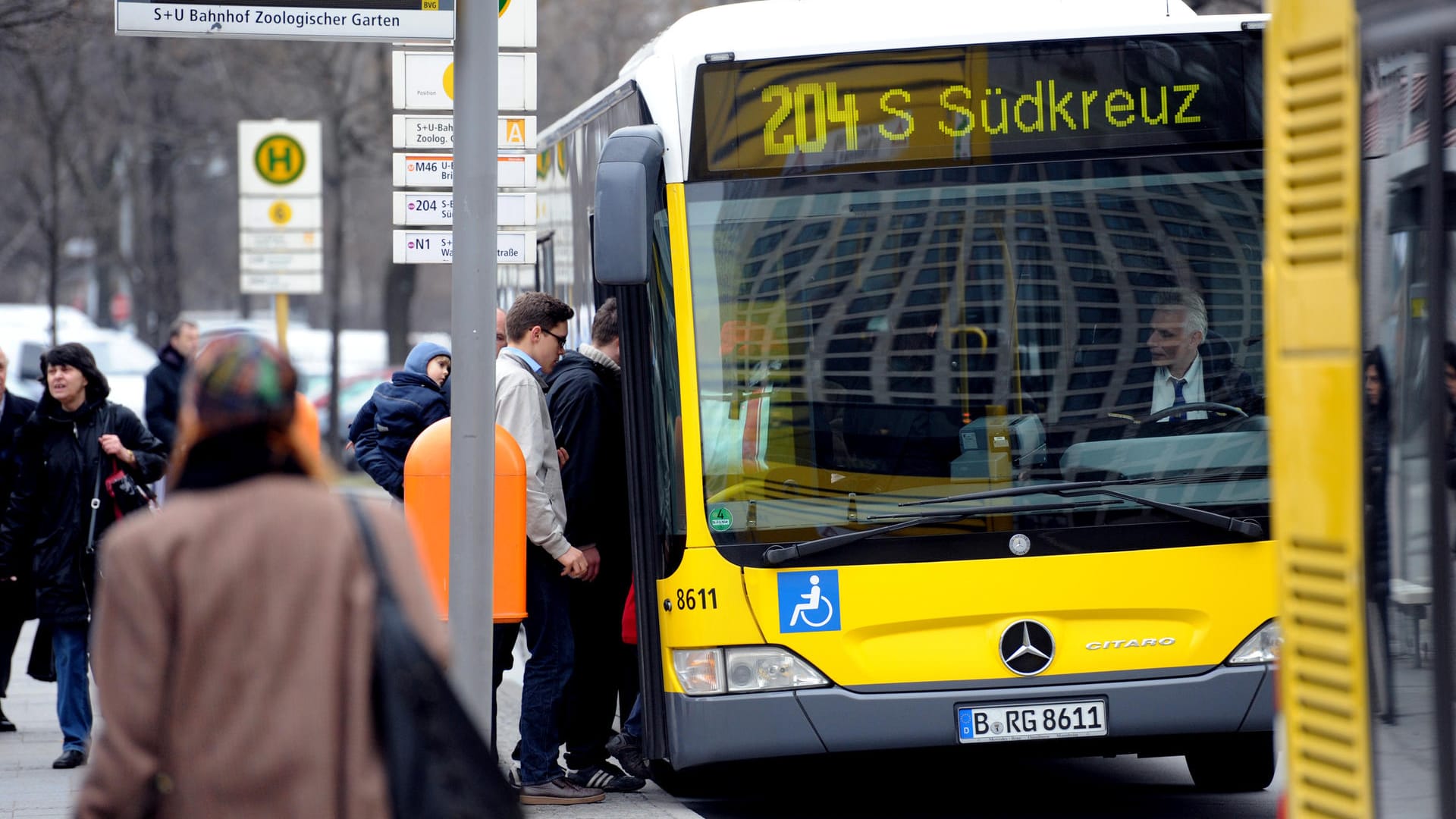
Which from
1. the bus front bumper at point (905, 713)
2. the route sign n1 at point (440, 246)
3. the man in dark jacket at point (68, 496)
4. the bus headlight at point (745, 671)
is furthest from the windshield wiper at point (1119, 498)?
the man in dark jacket at point (68, 496)

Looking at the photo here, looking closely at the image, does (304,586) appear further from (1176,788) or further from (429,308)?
(429,308)

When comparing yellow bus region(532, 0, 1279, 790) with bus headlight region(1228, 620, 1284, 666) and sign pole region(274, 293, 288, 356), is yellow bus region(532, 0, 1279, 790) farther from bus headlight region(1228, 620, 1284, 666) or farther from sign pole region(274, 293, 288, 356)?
sign pole region(274, 293, 288, 356)

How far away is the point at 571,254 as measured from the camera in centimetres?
986

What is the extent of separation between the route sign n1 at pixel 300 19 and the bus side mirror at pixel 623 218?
72cm

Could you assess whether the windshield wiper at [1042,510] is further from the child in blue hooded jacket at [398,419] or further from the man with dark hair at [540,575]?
the child in blue hooded jacket at [398,419]

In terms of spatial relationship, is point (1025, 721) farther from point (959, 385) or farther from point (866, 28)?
point (866, 28)

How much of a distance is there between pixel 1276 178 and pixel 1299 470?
0.57 meters

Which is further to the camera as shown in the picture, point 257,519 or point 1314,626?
point 1314,626

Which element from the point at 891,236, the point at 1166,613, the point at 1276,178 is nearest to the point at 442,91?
the point at 891,236

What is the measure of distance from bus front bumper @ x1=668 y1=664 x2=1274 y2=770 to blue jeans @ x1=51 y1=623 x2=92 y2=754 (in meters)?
3.43

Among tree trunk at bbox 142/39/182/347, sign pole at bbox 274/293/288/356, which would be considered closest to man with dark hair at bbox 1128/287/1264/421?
sign pole at bbox 274/293/288/356

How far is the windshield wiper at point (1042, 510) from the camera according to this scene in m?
6.61

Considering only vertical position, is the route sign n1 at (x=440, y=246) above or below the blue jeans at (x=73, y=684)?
above

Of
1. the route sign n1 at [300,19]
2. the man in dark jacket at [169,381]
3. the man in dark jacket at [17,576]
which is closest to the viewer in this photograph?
the route sign n1 at [300,19]
